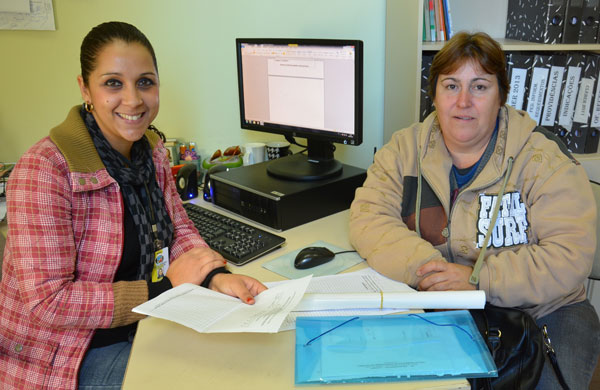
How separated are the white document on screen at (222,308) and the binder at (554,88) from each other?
151 centimetres

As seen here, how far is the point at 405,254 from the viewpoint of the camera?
129 cm

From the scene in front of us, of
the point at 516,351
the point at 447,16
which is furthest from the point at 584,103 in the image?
the point at 516,351

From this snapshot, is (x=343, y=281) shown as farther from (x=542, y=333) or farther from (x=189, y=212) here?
(x=189, y=212)

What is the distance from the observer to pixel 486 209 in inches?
53.6

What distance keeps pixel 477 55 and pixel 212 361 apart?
1039mm

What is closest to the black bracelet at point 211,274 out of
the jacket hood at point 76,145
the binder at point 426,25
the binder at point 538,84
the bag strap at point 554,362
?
the jacket hood at point 76,145

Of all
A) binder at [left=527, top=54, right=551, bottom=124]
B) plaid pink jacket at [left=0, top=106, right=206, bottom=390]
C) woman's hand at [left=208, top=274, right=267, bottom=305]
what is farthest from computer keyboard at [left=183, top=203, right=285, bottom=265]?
binder at [left=527, top=54, right=551, bottom=124]

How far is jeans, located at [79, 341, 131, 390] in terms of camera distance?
43.9 inches

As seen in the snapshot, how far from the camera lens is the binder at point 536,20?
2000mm

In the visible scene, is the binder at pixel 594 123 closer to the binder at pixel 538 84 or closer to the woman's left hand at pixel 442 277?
the binder at pixel 538 84

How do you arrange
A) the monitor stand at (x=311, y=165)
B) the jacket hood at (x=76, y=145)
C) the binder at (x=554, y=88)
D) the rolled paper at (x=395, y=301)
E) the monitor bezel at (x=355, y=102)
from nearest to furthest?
the rolled paper at (x=395, y=301) < the jacket hood at (x=76, y=145) < the monitor bezel at (x=355, y=102) < the monitor stand at (x=311, y=165) < the binder at (x=554, y=88)

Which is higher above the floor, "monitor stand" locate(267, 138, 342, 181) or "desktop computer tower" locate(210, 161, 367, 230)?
"monitor stand" locate(267, 138, 342, 181)

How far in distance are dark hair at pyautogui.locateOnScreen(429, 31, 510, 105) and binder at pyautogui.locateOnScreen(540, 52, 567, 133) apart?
736mm

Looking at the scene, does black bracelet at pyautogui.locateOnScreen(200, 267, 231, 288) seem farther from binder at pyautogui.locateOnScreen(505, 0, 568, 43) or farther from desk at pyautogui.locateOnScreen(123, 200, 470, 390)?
binder at pyautogui.locateOnScreen(505, 0, 568, 43)
